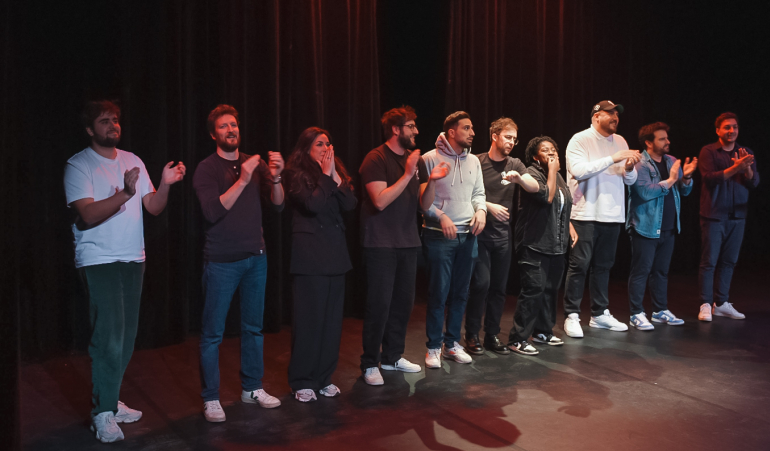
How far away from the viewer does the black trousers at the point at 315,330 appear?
3.12 m

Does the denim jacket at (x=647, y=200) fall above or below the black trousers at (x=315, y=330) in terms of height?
above

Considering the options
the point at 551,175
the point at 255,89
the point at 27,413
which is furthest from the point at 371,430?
the point at 255,89

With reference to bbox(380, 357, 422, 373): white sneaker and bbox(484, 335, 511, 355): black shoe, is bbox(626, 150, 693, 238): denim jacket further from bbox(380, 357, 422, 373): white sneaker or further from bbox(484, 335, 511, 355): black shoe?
bbox(380, 357, 422, 373): white sneaker

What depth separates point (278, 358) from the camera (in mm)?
4004

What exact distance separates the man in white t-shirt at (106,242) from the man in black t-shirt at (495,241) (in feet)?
6.56

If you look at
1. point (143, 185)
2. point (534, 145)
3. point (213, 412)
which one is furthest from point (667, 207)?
point (143, 185)

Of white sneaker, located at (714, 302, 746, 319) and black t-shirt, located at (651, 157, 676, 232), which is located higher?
black t-shirt, located at (651, 157, 676, 232)

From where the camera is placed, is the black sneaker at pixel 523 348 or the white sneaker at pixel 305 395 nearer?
the white sneaker at pixel 305 395

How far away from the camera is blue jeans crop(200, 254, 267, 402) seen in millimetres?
2920

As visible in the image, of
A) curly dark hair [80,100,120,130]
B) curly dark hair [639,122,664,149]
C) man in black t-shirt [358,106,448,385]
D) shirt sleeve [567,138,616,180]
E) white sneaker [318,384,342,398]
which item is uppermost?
curly dark hair [639,122,664,149]

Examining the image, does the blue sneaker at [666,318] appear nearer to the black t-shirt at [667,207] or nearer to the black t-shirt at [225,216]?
the black t-shirt at [667,207]

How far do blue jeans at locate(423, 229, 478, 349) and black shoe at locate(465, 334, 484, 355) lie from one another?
0.24 metres

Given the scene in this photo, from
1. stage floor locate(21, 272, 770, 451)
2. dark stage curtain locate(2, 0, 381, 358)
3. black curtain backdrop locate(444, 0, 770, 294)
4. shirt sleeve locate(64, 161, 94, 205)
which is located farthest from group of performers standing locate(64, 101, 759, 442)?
black curtain backdrop locate(444, 0, 770, 294)

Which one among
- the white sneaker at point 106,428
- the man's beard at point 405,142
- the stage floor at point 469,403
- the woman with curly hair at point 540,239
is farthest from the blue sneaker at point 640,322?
the white sneaker at point 106,428
